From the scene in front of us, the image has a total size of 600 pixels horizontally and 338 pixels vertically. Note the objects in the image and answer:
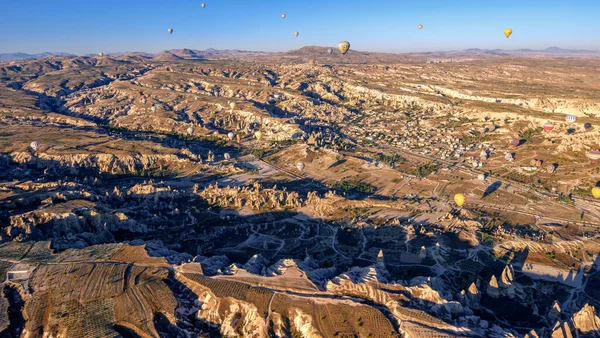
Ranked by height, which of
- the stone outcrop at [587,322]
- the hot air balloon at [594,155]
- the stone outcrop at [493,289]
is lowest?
the stone outcrop at [493,289]

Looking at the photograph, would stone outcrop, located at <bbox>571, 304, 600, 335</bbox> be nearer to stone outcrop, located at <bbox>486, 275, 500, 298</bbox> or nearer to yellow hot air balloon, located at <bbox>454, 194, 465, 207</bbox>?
stone outcrop, located at <bbox>486, 275, 500, 298</bbox>

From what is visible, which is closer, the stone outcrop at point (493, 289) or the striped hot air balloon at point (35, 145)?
the stone outcrop at point (493, 289)

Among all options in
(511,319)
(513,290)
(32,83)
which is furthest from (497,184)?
(32,83)

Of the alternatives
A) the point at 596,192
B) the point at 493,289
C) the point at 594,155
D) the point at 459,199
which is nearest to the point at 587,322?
the point at 493,289

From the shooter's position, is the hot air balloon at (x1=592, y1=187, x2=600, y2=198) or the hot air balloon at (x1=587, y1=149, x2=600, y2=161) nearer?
the hot air balloon at (x1=592, y1=187, x2=600, y2=198)

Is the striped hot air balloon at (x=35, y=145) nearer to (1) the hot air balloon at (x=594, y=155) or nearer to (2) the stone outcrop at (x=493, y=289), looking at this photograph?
(2) the stone outcrop at (x=493, y=289)

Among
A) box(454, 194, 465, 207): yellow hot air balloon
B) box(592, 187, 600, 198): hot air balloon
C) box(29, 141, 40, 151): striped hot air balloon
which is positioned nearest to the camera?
box(454, 194, 465, 207): yellow hot air balloon

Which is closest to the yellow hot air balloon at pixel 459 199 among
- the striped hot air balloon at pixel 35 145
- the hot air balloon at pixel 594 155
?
the hot air balloon at pixel 594 155

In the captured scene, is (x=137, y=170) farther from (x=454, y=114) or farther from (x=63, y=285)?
(x=454, y=114)

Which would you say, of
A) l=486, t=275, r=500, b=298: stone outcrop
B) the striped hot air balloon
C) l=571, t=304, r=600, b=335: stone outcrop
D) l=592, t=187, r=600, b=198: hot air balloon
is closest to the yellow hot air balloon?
l=486, t=275, r=500, b=298: stone outcrop

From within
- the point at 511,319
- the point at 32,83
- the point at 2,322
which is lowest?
the point at 511,319

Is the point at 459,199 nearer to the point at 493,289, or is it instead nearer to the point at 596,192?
the point at 493,289
